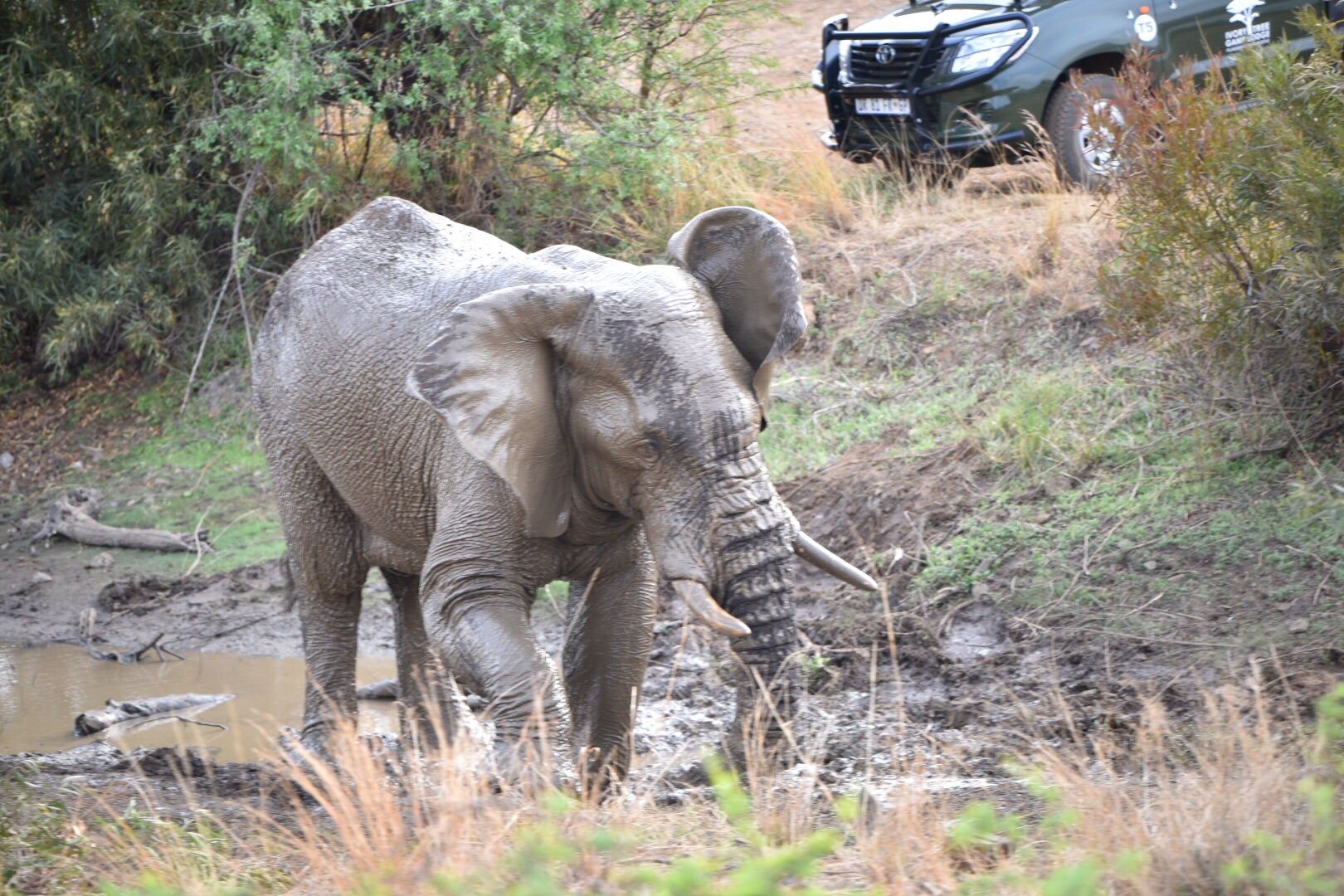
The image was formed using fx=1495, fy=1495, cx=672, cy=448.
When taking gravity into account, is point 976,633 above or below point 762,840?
below

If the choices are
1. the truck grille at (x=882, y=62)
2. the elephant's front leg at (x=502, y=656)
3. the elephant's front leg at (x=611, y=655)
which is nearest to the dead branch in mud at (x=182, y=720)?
the elephant's front leg at (x=611, y=655)

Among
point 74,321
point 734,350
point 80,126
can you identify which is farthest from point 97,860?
point 80,126

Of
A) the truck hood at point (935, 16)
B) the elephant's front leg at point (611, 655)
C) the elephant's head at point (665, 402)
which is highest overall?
the truck hood at point (935, 16)

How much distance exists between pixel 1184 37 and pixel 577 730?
723cm

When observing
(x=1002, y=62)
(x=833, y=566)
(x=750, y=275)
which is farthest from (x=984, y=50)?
(x=833, y=566)

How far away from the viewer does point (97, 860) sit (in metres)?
4.25

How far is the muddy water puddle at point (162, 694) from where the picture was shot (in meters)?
6.82

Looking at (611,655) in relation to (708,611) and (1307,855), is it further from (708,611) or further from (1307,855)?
(1307,855)

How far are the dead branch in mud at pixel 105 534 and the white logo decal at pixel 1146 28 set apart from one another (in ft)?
23.4

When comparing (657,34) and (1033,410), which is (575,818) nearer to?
(1033,410)

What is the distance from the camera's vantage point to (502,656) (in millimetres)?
4793

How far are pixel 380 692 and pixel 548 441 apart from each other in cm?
311

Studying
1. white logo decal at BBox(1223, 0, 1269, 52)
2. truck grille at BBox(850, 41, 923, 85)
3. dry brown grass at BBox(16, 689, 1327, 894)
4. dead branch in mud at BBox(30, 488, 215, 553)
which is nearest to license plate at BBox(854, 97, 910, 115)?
truck grille at BBox(850, 41, 923, 85)

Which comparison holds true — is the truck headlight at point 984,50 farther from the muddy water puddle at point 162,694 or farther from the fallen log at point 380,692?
the fallen log at point 380,692
